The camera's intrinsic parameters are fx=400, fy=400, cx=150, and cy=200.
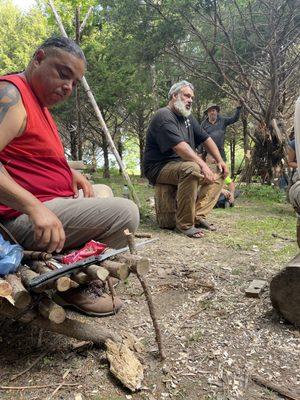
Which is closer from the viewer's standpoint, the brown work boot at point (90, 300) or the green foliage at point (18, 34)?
the brown work boot at point (90, 300)

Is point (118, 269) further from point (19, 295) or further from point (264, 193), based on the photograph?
point (264, 193)

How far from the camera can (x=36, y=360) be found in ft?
7.33

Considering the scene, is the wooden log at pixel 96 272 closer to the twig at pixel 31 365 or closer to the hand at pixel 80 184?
the twig at pixel 31 365

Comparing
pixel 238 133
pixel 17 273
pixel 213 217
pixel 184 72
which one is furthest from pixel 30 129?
pixel 238 133

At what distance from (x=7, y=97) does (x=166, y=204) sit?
3442mm

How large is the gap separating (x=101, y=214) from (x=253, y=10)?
8865 millimetres

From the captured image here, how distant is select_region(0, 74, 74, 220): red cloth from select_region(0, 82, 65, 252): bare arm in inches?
2.8

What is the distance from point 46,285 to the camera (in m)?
1.98

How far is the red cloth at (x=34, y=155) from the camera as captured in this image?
7.93 feet

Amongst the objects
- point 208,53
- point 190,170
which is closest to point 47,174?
point 190,170

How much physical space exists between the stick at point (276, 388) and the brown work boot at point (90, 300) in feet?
3.39

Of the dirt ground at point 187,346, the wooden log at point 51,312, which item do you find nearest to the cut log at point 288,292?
the dirt ground at point 187,346

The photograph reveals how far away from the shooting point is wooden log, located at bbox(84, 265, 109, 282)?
2.01 m

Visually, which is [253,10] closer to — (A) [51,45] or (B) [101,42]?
(B) [101,42]
